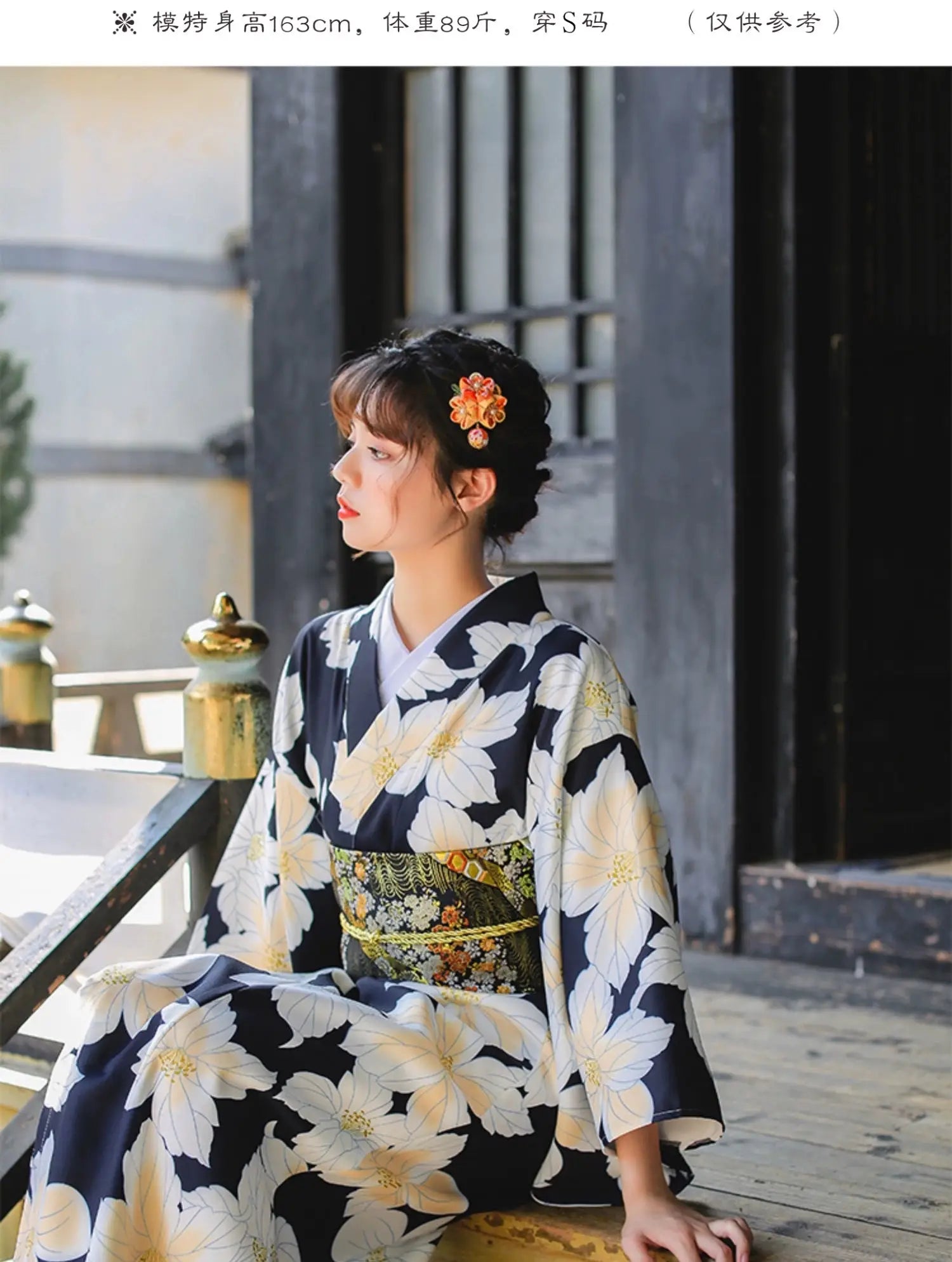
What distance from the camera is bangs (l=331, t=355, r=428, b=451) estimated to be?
2.11 metres

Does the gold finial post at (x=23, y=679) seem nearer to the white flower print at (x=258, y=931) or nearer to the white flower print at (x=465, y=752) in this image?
the white flower print at (x=258, y=931)

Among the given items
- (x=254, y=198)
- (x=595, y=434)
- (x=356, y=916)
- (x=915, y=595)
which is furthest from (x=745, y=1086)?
(x=254, y=198)

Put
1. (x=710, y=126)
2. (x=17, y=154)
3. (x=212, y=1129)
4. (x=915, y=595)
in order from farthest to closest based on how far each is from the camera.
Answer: (x=17, y=154) → (x=915, y=595) → (x=710, y=126) → (x=212, y=1129)

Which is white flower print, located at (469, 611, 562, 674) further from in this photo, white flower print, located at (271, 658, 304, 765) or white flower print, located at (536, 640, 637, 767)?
white flower print, located at (271, 658, 304, 765)

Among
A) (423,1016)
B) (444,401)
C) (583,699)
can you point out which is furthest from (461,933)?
(444,401)

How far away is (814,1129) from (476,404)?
4.36ft

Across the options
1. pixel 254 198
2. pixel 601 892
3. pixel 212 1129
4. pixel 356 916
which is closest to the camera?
pixel 212 1129

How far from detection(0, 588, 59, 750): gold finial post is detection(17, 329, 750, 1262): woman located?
58.8 inches

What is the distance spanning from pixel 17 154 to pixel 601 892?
12534 mm

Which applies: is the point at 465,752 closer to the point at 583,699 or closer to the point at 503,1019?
the point at 583,699

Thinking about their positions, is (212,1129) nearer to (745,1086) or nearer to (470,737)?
(470,737)

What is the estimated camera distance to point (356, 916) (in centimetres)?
220

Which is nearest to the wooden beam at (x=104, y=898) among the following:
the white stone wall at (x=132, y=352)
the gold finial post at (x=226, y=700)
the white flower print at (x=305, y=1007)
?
the gold finial post at (x=226, y=700)
